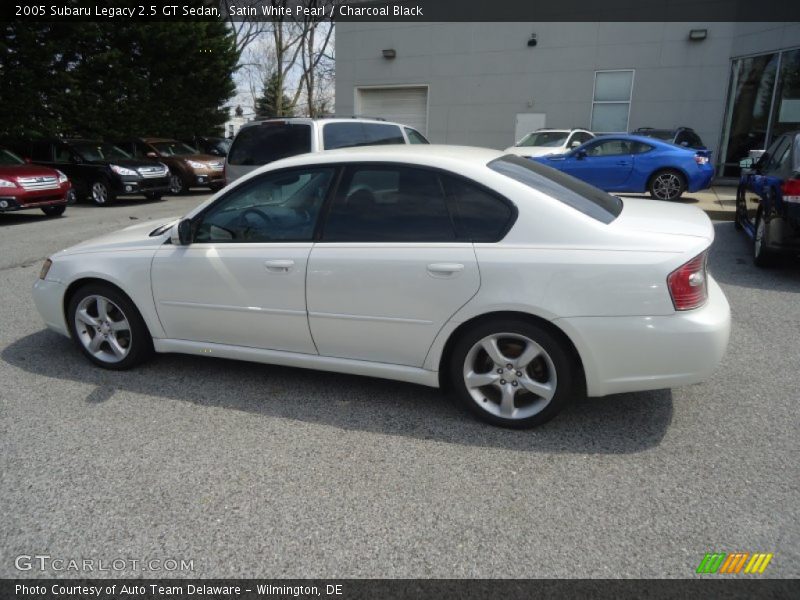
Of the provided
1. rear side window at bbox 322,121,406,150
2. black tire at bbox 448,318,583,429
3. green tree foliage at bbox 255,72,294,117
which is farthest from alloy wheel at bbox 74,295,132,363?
green tree foliage at bbox 255,72,294,117

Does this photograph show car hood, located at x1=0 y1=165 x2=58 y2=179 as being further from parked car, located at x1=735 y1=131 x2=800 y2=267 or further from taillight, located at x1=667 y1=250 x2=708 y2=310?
parked car, located at x1=735 y1=131 x2=800 y2=267

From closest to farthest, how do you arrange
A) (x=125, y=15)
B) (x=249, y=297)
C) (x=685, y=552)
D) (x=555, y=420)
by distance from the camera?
(x=685, y=552), (x=555, y=420), (x=249, y=297), (x=125, y=15)

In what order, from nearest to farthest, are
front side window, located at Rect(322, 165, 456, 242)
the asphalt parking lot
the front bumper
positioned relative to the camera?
the asphalt parking lot
front side window, located at Rect(322, 165, 456, 242)
the front bumper

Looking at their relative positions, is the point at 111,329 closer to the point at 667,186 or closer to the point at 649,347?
the point at 649,347

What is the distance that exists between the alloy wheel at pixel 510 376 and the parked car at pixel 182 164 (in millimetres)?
14645

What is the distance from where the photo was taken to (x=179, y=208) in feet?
46.4

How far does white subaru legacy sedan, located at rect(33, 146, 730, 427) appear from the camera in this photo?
306 centimetres

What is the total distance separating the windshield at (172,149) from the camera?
17.1m

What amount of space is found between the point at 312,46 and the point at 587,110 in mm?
21363

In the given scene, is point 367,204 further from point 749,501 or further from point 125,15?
point 125,15

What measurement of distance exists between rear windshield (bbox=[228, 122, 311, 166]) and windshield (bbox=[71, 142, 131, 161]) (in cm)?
886

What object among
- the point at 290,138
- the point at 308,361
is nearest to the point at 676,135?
the point at 290,138

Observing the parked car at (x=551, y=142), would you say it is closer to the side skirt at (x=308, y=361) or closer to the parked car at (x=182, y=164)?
the parked car at (x=182, y=164)

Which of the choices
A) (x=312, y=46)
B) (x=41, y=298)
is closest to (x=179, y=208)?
(x=41, y=298)
